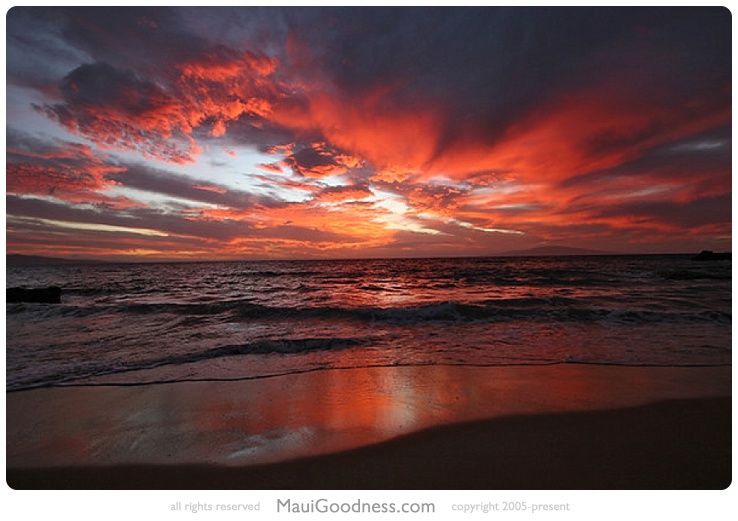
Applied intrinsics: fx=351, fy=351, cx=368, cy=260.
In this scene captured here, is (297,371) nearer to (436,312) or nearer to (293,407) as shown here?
(293,407)

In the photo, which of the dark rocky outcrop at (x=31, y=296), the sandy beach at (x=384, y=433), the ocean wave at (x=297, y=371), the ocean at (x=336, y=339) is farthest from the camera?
the dark rocky outcrop at (x=31, y=296)

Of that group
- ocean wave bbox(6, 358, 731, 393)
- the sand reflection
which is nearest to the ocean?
ocean wave bbox(6, 358, 731, 393)

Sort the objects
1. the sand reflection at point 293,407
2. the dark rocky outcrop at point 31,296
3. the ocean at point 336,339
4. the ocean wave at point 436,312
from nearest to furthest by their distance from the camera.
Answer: the sand reflection at point 293,407, the ocean at point 336,339, the ocean wave at point 436,312, the dark rocky outcrop at point 31,296

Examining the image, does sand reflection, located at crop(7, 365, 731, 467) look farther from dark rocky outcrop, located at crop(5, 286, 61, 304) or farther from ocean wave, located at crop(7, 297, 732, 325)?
dark rocky outcrop, located at crop(5, 286, 61, 304)

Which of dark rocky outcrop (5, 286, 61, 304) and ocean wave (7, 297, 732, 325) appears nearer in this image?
ocean wave (7, 297, 732, 325)

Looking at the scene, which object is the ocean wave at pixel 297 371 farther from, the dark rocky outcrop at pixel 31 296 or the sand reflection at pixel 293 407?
the dark rocky outcrop at pixel 31 296

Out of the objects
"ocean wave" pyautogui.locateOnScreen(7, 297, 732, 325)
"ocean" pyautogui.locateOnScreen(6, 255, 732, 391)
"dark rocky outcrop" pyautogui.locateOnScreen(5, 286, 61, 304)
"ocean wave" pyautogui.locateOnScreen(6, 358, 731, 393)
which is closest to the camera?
"ocean wave" pyautogui.locateOnScreen(6, 358, 731, 393)

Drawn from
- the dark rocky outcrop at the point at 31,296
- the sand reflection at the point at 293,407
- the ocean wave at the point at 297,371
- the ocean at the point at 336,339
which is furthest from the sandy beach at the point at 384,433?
the dark rocky outcrop at the point at 31,296
